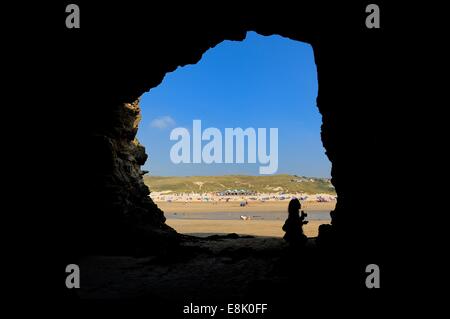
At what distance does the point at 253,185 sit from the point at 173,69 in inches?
5265

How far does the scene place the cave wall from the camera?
376 inches

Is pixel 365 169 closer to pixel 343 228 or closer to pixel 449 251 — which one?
pixel 343 228

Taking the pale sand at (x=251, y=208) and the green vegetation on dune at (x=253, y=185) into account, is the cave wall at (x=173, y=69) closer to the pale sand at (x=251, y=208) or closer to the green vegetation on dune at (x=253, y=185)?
the pale sand at (x=251, y=208)

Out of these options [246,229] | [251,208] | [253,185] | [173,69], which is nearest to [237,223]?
[246,229]

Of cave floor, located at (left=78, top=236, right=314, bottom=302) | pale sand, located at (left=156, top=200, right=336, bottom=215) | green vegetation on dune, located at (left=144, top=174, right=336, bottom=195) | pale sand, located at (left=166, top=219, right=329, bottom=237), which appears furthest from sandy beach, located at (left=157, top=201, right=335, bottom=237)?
green vegetation on dune, located at (left=144, top=174, right=336, bottom=195)

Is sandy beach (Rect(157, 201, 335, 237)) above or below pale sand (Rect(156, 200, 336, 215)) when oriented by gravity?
above

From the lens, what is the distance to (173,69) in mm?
16453

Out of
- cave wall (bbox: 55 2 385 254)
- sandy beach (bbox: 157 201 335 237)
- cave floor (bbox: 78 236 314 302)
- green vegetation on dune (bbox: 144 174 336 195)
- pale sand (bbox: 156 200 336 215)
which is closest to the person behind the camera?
cave floor (bbox: 78 236 314 302)

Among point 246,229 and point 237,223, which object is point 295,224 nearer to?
point 246,229

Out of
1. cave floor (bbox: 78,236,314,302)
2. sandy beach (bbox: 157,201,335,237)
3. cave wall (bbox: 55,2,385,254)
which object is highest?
cave wall (bbox: 55,2,385,254)

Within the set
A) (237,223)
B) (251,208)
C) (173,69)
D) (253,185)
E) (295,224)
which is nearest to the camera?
(295,224)

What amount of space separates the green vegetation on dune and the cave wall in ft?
365

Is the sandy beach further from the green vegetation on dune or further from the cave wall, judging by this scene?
the green vegetation on dune

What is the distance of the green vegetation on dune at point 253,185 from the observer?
134125 mm
